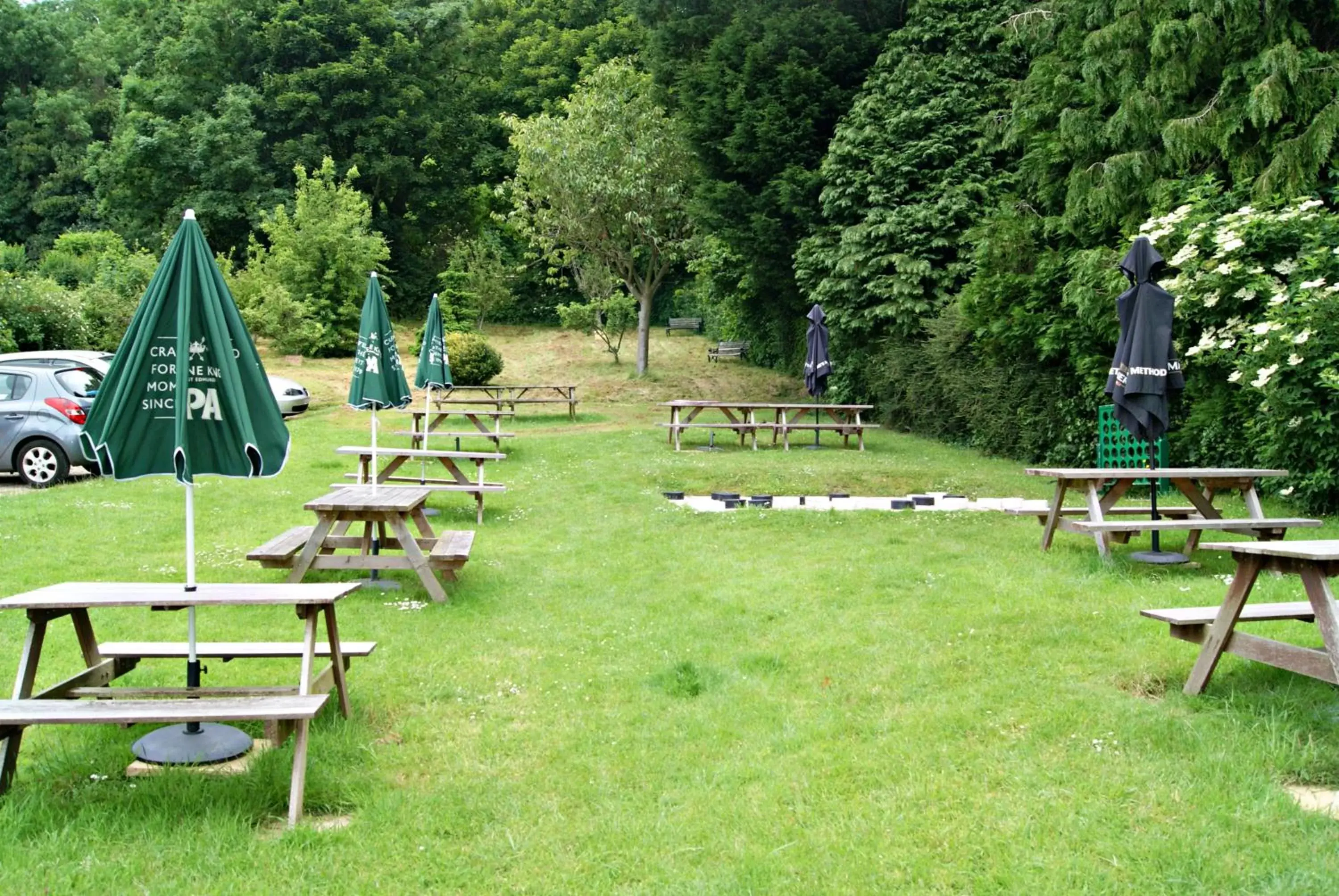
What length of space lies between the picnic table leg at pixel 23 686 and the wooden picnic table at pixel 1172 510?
6.75m

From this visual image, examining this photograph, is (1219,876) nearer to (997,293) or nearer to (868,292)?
(997,293)

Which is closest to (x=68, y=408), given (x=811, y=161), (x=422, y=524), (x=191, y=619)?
(x=422, y=524)

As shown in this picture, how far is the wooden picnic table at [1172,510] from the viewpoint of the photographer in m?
7.55

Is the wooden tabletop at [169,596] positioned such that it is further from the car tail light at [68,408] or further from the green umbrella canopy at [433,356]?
the car tail light at [68,408]

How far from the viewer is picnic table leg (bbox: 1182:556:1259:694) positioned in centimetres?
447

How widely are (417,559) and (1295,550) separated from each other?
5.19 m

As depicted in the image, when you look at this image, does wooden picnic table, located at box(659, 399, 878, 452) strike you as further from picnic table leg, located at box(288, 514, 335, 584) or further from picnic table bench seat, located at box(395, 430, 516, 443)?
picnic table leg, located at box(288, 514, 335, 584)

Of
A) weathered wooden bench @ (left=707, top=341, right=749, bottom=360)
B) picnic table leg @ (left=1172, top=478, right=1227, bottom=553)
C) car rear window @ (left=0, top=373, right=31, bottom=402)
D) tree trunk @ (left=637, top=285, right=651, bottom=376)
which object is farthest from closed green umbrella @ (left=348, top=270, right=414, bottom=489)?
weathered wooden bench @ (left=707, top=341, right=749, bottom=360)

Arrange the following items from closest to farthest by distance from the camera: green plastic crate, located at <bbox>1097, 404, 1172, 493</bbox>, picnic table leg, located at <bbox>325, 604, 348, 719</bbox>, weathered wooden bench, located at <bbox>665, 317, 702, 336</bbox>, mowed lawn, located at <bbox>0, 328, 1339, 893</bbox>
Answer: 1. mowed lawn, located at <bbox>0, 328, 1339, 893</bbox>
2. picnic table leg, located at <bbox>325, 604, 348, 719</bbox>
3. green plastic crate, located at <bbox>1097, 404, 1172, 493</bbox>
4. weathered wooden bench, located at <bbox>665, 317, 702, 336</bbox>

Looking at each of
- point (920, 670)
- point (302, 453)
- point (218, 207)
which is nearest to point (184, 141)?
point (218, 207)

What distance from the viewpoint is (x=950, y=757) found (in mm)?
4176

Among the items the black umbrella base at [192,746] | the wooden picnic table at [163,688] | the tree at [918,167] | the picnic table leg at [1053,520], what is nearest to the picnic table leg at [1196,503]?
the picnic table leg at [1053,520]

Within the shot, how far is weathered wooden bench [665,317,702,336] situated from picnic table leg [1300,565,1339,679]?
35853mm

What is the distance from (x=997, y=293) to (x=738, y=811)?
13177mm
